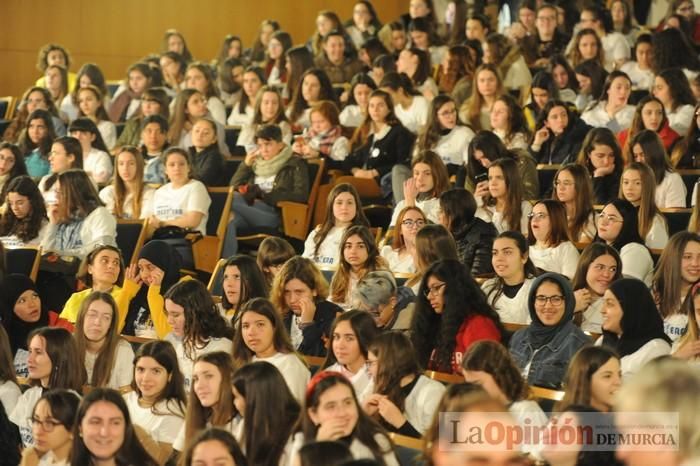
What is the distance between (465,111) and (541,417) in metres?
4.34

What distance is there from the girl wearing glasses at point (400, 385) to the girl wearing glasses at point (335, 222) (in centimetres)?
199

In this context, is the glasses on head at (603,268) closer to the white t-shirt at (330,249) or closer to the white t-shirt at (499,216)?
the white t-shirt at (499,216)

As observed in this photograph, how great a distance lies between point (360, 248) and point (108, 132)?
3.56m

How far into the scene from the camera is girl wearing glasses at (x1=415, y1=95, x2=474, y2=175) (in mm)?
7219

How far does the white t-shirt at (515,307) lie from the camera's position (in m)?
5.00

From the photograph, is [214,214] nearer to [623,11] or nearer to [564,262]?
[564,262]

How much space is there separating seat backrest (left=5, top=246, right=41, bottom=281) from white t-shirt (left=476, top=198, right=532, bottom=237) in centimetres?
203

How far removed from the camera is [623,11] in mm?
9555

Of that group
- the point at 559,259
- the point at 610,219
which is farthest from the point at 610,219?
the point at 559,259

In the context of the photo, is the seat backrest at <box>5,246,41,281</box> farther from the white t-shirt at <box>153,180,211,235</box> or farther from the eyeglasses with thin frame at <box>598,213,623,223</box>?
the eyeglasses with thin frame at <box>598,213,623,223</box>

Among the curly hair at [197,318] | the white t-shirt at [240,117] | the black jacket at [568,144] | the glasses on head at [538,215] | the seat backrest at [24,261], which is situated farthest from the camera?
the white t-shirt at [240,117]

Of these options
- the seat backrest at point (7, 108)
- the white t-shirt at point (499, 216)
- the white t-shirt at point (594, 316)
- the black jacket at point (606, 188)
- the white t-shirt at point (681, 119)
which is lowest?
the white t-shirt at point (594, 316)

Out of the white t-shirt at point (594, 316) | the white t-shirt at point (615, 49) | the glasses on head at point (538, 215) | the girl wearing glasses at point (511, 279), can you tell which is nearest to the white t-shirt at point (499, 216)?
the glasses on head at point (538, 215)

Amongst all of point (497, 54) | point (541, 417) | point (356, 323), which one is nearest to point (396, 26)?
point (497, 54)
